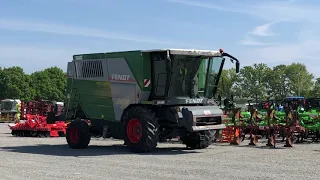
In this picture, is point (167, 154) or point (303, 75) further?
point (303, 75)

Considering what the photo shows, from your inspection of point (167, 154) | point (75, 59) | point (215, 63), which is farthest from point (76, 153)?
point (215, 63)

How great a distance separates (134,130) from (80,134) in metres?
2.42

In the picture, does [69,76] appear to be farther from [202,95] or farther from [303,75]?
[303,75]

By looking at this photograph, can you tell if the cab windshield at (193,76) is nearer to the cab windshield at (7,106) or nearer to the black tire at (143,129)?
the black tire at (143,129)

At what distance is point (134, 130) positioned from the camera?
14.8 meters

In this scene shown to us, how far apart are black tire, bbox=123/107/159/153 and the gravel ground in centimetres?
37

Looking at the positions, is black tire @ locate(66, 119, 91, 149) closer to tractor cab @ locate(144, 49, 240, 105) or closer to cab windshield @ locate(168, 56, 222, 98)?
tractor cab @ locate(144, 49, 240, 105)

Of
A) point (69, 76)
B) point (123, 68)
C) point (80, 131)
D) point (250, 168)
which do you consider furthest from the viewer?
point (69, 76)

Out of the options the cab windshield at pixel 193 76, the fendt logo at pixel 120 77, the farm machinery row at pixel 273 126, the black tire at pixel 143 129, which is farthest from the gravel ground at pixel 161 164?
the fendt logo at pixel 120 77

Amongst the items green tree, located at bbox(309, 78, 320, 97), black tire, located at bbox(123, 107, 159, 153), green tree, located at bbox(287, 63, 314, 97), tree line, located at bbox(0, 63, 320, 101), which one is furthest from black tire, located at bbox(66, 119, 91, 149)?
green tree, located at bbox(287, 63, 314, 97)

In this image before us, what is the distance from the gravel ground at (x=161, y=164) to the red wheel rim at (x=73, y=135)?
0.88 m

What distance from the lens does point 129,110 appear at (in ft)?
49.2

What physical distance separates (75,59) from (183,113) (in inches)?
204

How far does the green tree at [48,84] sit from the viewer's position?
3740 inches
